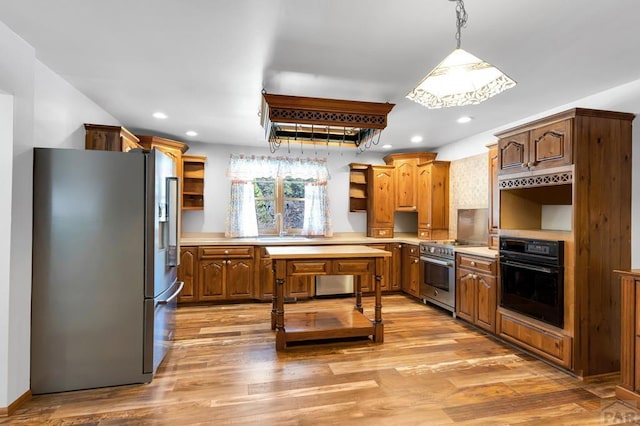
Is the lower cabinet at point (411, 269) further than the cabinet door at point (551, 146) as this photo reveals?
Yes

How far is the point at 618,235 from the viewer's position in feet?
8.53

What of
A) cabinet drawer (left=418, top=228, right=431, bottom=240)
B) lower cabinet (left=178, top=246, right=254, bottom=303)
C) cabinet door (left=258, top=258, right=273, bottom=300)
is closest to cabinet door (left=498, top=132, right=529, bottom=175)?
Answer: cabinet drawer (left=418, top=228, right=431, bottom=240)

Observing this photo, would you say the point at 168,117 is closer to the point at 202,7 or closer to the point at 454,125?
the point at 202,7

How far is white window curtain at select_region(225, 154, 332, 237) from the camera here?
4.98m

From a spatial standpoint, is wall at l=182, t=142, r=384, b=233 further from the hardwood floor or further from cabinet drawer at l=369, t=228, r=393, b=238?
the hardwood floor

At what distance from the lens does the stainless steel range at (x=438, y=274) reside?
3906 mm

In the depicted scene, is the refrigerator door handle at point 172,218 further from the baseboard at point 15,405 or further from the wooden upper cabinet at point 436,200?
the wooden upper cabinet at point 436,200

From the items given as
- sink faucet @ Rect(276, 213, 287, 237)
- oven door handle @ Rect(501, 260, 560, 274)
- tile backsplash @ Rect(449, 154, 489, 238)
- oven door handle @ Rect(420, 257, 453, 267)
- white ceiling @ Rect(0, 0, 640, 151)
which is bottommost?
oven door handle @ Rect(420, 257, 453, 267)

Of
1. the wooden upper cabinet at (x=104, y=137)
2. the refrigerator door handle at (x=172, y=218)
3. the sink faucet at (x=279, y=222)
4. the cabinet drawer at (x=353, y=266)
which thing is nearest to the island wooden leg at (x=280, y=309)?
the cabinet drawer at (x=353, y=266)

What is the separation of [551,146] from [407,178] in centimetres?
269

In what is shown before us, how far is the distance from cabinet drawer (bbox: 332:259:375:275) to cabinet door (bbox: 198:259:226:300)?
2012mm

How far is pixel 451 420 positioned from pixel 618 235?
206cm

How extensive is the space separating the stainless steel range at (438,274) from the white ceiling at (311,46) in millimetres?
1804

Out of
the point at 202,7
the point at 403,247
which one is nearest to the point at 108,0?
the point at 202,7
